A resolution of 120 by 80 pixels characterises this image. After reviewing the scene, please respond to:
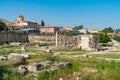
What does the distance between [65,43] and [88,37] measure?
24.7 ft

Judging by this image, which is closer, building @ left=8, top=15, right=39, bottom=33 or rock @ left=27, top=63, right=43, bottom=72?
rock @ left=27, top=63, right=43, bottom=72

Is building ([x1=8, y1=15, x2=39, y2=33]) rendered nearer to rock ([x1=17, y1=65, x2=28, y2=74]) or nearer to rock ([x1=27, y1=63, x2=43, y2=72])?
rock ([x1=27, y1=63, x2=43, y2=72])

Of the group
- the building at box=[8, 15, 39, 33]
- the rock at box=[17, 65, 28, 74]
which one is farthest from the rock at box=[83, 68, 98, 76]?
the building at box=[8, 15, 39, 33]

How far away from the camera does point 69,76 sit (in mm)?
24531

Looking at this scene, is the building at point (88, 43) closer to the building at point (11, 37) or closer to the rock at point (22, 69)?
the building at point (11, 37)

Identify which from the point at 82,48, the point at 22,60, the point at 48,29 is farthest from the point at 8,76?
the point at 48,29

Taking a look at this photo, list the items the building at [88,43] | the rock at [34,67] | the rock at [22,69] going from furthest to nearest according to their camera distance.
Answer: the building at [88,43] → the rock at [34,67] → the rock at [22,69]

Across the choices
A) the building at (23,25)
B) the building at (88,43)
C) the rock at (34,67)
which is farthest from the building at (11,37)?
the rock at (34,67)

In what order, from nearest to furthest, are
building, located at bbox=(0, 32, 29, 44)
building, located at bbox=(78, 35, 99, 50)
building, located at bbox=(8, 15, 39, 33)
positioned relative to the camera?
building, located at bbox=(78, 35, 99, 50) → building, located at bbox=(0, 32, 29, 44) → building, located at bbox=(8, 15, 39, 33)

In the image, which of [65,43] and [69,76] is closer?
[69,76]

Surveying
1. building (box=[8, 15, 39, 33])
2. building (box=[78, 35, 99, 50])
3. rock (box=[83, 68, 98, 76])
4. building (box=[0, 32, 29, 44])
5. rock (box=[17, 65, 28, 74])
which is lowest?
rock (box=[83, 68, 98, 76])

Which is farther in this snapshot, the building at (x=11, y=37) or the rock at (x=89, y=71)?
the building at (x=11, y=37)

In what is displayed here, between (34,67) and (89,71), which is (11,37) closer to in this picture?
(34,67)

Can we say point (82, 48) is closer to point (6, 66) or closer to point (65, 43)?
point (65, 43)
